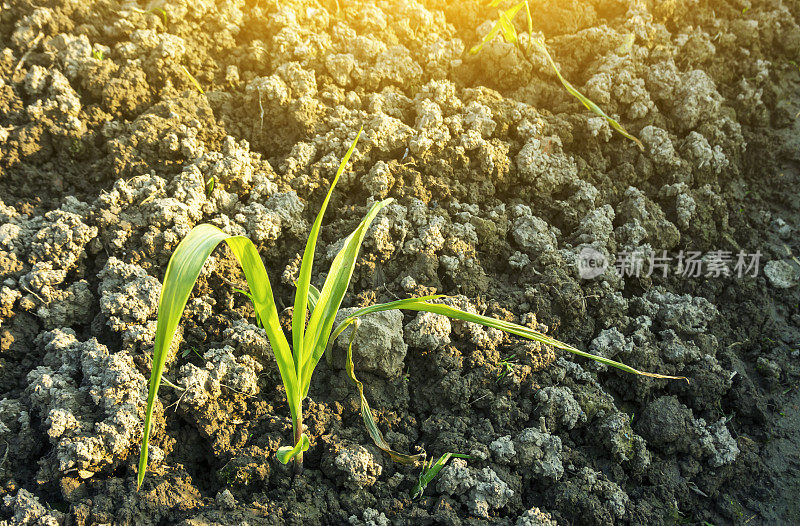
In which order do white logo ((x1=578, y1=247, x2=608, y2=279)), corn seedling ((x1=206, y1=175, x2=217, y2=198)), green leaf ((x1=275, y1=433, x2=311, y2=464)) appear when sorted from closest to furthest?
green leaf ((x1=275, y1=433, x2=311, y2=464)) < corn seedling ((x1=206, y1=175, x2=217, y2=198)) < white logo ((x1=578, y1=247, x2=608, y2=279))

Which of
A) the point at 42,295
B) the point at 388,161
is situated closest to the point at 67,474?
the point at 42,295

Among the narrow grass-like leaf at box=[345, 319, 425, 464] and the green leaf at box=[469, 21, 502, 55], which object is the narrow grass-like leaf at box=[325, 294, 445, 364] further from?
the green leaf at box=[469, 21, 502, 55]

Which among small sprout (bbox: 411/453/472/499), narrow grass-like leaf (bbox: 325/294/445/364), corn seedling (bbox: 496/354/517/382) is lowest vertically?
small sprout (bbox: 411/453/472/499)

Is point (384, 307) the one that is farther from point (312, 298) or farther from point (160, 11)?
point (160, 11)

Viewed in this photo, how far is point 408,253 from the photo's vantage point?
196 centimetres

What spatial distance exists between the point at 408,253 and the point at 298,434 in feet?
2.42

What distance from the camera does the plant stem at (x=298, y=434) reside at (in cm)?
146

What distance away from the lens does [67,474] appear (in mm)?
1427

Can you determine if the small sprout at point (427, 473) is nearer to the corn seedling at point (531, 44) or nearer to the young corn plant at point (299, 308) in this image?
the young corn plant at point (299, 308)

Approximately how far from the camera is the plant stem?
4.78 feet

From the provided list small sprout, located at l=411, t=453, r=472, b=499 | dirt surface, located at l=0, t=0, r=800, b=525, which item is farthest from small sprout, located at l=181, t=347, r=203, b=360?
small sprout, located at l=411, t=453, r=472, b=499

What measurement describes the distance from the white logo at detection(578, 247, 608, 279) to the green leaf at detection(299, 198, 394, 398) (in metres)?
0.97

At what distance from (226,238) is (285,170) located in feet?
3.17

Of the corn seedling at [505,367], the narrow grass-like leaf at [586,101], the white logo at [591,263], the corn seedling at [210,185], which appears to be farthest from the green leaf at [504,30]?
the corn seedling at [505,367]
